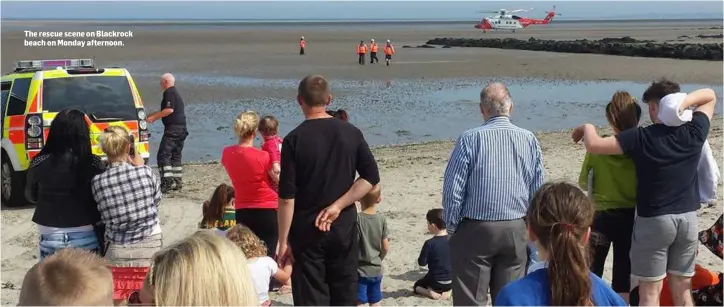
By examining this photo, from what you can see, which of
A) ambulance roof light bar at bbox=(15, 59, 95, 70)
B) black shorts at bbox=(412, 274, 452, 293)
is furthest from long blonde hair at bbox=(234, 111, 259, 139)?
ambulance roof light bar at bbox=(15, 59, 95, 70)

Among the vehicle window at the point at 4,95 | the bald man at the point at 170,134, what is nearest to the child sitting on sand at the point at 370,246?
Answer: the bald man at the point at 170,134

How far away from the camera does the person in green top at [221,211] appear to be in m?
6.55

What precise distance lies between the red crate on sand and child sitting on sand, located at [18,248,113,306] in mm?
2084

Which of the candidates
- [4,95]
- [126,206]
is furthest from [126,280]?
[4,95]

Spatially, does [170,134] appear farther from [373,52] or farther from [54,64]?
[373,52]

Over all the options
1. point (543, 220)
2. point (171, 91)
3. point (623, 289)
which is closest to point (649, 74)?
point (171, 91)

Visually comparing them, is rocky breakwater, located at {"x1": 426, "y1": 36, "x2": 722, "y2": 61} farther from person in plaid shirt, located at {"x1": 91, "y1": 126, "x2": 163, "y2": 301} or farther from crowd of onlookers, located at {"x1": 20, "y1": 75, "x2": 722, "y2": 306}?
person in plaid shirt, located at {"x1": 91, "y1": 126, "x2": 163, "y2": 301}

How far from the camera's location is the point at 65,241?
5.26 metres

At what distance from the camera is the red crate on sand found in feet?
16.2

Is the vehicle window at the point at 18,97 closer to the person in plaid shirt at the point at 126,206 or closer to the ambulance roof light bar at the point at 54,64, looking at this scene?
the ambulance roof light bar at the point at 54,64

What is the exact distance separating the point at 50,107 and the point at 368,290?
6.18 m

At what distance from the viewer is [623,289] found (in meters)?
5.57

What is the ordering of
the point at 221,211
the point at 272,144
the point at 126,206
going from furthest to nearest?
the point at 221,211
the point at 272,144
the point at 126,206

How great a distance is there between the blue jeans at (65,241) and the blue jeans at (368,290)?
1.95m
